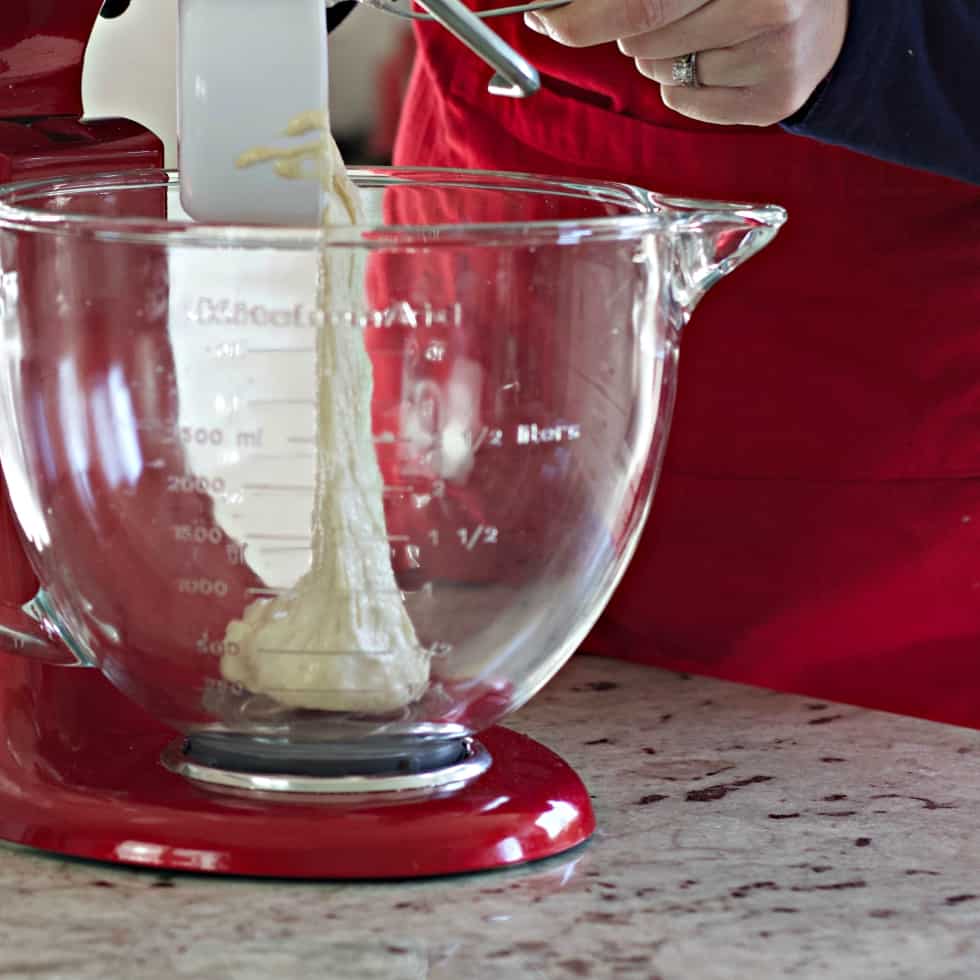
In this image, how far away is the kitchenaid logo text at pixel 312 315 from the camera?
1.75 feet

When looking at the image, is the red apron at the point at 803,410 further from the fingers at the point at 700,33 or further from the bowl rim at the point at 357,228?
the bowl rim at the point at 357,228

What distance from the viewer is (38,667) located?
0.66 metres

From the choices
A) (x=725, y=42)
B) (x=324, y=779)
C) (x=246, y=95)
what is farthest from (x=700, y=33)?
(x=324, y=779)

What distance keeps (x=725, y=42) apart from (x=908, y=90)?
0.41 ft

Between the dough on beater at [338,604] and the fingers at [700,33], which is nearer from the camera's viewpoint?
the dough on beater at [338,604]

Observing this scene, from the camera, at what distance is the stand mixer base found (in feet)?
1.85

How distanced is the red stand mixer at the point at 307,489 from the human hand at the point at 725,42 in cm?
14

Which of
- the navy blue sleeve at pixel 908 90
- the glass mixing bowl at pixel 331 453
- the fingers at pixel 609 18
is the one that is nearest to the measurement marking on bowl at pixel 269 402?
the glass mixing bowl at pixel 331 453

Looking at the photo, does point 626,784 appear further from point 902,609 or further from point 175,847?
point 902,609

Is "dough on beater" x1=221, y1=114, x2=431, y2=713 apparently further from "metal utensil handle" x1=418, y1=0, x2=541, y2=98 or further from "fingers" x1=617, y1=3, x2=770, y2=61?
"fingers" x1=617, y1=3, x2=770, y2=61

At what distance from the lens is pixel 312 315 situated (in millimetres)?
533

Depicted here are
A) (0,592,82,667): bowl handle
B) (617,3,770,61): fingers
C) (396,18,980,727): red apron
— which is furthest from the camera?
(396,18,980,727): red apron

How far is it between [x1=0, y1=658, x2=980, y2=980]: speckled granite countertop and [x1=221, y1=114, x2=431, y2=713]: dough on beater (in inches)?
2.6

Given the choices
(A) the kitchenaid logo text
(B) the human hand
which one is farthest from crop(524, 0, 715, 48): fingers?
(A) the kitchenaid logo text
